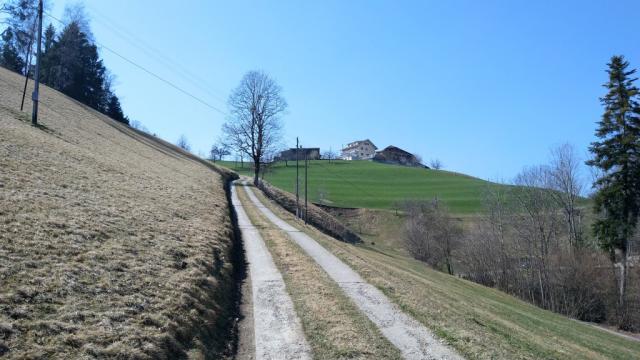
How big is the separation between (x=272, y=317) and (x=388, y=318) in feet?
9.35

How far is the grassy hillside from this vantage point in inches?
3164

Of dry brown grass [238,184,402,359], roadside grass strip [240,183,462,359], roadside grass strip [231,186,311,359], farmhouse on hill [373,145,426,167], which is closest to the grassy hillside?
farmhouse on hill [373,145,426,167]

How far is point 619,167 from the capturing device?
34.6m

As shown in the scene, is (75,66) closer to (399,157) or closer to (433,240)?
(433,240)

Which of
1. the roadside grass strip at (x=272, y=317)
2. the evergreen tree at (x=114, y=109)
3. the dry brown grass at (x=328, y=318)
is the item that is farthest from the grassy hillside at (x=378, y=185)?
the dry brown grass at (x=328, y=318)

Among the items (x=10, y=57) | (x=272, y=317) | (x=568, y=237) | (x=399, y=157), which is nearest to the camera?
(x=272, y=317)

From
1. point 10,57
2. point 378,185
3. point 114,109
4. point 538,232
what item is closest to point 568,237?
point 538,232

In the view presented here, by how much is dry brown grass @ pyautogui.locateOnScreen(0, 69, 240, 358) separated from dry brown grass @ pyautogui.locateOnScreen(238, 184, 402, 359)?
6.50 ft

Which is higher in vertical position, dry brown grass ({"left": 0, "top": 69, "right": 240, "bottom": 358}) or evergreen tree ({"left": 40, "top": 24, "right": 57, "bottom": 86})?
evergreen tree ({"left": 40, "top": 24, "right": 57, "bottom": 86})

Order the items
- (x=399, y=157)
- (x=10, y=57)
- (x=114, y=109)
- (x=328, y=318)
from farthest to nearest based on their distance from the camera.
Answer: (x=399, y=157) < (x=114, y=109) < (x=10, y=57) < (x=328, y=318)

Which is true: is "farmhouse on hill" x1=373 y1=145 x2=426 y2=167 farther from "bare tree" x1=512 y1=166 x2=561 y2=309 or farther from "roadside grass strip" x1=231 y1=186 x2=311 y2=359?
"roadside grass strip" x1=231 y1=186 x2=311 y2=359

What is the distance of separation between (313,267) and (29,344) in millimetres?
10966

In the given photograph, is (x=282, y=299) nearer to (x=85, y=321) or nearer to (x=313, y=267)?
(x=313, y=267)

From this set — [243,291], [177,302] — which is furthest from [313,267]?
[177,302]
